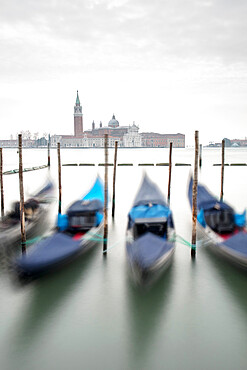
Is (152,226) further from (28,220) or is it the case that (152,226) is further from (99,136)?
(99,136)

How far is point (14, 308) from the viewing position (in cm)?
523

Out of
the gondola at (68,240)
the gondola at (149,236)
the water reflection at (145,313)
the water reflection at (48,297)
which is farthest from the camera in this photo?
the gondola at (68,240)

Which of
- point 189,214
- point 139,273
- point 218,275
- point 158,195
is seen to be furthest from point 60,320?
point 189,214

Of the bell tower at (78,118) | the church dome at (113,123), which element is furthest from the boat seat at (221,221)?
the church dome at (113,123)

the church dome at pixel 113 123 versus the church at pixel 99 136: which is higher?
the church dome at pixel 113 123

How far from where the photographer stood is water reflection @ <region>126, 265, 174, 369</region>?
4302 millimetres

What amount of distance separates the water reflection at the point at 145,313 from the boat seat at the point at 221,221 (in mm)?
1779

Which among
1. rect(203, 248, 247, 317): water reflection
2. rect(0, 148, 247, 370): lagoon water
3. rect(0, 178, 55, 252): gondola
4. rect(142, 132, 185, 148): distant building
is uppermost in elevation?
rect(142, 132, 185, 148): distant building

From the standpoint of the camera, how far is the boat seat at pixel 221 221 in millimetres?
7323

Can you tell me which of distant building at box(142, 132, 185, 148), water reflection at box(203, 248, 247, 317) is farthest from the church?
water reflection at box(203, 248, 247, 317)

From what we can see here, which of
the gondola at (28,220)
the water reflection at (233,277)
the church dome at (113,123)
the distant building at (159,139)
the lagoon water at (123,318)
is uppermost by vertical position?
the church dome at (113,123)

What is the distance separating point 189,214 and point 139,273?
7.12 meters

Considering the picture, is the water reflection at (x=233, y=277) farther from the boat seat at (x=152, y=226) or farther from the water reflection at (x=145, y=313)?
the boat seat at (x=152, y=226)

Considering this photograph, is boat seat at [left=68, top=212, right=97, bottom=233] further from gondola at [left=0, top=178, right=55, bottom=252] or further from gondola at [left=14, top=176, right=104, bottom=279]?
gondola at [left=0, top=178, right=55, bottom=252]
